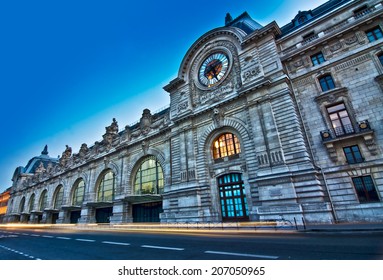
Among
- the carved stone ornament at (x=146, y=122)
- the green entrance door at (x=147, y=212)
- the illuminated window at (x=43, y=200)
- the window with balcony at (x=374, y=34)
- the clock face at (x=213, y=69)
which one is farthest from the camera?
the illuminated window at (x=43, y=200)

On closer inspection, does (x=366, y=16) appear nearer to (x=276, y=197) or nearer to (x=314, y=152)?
(x=314, y=152)

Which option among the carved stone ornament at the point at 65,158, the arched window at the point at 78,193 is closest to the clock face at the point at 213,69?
the arched window at the point at 78,193

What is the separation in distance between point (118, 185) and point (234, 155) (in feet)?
61.7

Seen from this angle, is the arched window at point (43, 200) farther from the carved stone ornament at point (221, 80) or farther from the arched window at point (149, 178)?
the carved stone ornament at point (221, 80)

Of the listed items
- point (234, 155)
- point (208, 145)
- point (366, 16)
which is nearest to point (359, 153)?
point (234, 155)

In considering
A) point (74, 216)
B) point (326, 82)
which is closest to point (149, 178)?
point (74, 216)

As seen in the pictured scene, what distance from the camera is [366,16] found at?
15367mm

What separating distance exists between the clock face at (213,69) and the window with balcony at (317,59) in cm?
820

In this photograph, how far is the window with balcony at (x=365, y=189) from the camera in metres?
13.2

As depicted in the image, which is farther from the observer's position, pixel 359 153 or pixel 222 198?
pixel 222 198

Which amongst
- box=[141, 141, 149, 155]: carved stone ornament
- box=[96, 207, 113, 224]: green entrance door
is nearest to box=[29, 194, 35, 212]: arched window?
box=[96, 207, 113, 224]: green entrance door

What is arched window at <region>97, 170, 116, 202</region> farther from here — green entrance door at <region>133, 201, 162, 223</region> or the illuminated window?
the illuminated window

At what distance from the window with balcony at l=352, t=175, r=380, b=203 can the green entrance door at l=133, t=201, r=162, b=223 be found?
19.8m

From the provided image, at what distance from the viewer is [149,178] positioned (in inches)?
1069
